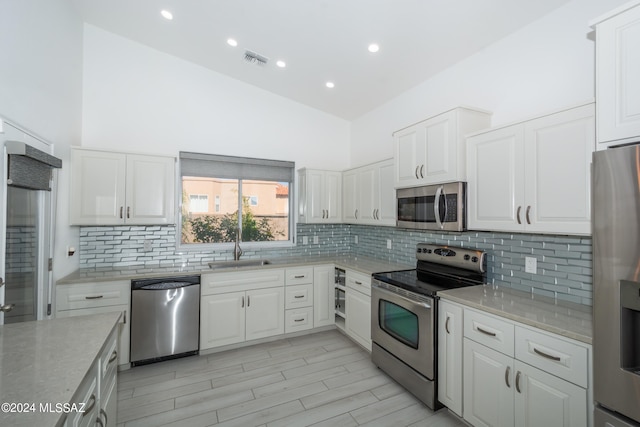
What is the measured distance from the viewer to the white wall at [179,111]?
3217 mm

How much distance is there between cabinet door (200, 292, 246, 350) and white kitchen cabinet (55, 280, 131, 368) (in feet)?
2.28

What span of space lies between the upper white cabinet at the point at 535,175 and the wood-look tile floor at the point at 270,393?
1575 millimetres

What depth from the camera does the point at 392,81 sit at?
3283 mm

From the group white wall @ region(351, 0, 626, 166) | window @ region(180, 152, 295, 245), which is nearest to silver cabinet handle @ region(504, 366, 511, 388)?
white wall @ region(351, 0, 626, 166)

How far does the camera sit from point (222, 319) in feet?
10.5

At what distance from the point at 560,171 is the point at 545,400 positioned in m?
1.33

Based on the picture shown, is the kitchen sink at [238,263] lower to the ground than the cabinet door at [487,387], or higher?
higher

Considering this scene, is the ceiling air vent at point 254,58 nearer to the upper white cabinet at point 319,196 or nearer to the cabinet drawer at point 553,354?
the upper white cabinet at point 319,196

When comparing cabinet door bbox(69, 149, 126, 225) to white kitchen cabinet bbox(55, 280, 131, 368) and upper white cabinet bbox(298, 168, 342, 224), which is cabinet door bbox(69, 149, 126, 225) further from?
upper white cabinet bbox(298, 168, 342, 224)

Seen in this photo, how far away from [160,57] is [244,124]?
123cm

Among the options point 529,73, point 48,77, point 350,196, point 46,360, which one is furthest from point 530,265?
point 48,77

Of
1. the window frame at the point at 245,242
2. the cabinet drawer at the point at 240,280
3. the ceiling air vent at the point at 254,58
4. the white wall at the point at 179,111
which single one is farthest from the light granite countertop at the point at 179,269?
the ceiling air vent at the point at 254,58

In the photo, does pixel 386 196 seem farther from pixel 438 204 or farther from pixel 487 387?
pixel 487 387

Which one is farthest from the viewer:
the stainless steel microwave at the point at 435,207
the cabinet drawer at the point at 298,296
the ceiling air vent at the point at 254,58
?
the cabinet drawer at the point at 298,296
